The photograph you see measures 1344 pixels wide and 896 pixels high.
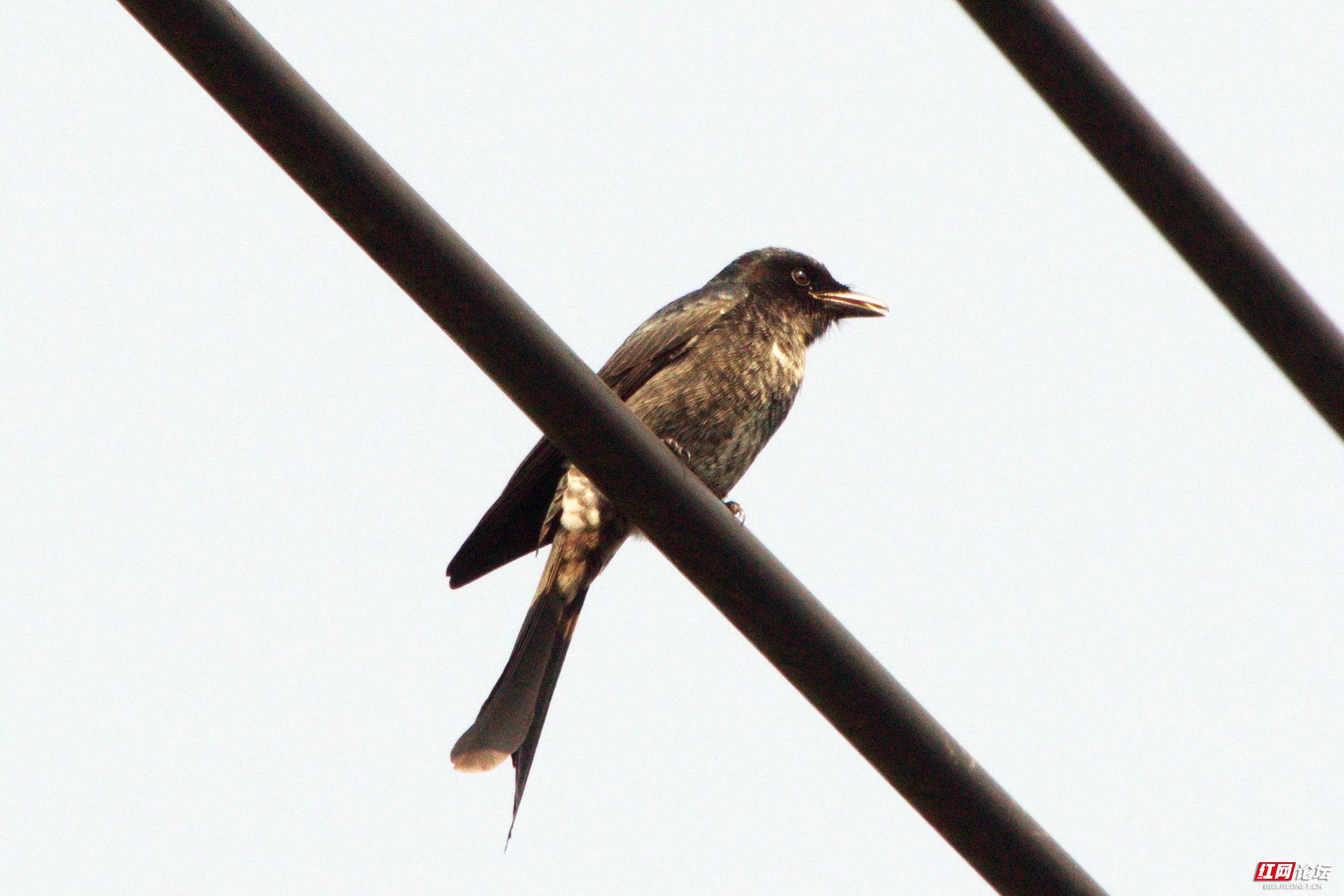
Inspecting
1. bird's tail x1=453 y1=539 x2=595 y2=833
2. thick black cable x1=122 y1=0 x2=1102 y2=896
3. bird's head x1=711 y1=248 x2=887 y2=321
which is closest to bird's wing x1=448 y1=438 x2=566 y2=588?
bird's tail x1=453 y1=539 x2=595 y2=833

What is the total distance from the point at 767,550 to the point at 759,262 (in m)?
4.26

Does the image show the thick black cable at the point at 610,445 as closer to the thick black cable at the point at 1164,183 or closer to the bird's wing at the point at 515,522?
the thick black cable at the point at 1164,183

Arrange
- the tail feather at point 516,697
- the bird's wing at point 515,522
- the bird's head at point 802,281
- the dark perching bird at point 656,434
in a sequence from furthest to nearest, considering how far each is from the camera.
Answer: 1. the bird's head at point 802,281
2. the bird's wing at point 515,522
3. the dark perching bird at point 656,434
4. the tail feather at point 516,697

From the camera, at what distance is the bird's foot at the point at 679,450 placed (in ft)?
15.1

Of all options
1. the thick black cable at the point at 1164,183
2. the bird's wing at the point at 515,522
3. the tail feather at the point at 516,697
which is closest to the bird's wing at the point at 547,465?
the bird's wing at the point at 515,522

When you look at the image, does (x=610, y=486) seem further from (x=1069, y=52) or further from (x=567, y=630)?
(x=567, y=630)

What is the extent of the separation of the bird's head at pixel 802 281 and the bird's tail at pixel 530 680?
1.93 m

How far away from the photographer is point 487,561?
14.8ft

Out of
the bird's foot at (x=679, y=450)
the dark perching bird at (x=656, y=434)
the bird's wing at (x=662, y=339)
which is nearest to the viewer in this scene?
the dark perching bird at (x=656, y=434)

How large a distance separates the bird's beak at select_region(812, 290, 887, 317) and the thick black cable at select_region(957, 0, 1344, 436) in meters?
4.26

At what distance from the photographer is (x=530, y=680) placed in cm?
398

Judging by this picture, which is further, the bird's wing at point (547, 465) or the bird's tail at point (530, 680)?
the bird's wing at point (547, 465)

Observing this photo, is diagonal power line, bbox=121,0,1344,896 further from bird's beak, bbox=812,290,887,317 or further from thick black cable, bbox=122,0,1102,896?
bird's beak, bbox=812,290,887,317

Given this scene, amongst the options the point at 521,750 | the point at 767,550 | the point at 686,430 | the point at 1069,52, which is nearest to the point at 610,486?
the point at 767,550
